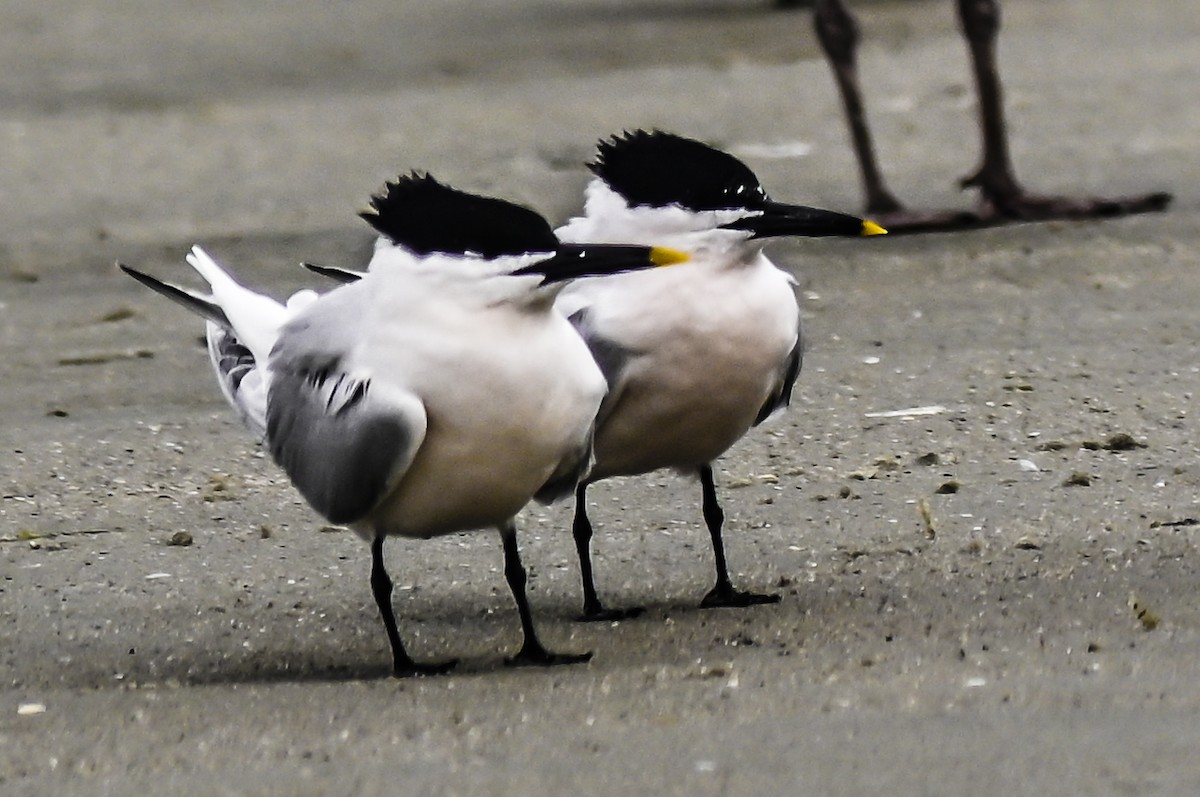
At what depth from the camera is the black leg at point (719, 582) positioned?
501 centimetres

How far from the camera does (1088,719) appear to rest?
3.94 m

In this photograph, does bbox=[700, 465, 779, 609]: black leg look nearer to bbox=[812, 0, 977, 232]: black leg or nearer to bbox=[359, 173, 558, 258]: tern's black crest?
bbox=[359, 173, 558, 258]: tern's black crest

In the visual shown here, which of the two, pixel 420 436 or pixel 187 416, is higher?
pixel 420 436

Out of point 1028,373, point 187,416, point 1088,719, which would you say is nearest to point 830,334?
point 1028,373

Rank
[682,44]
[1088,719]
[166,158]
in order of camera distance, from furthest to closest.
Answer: [682,44] < [166,158] < [1088,719]

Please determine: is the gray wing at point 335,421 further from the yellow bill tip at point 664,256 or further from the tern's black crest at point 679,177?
the tern's black crest at point 679,177

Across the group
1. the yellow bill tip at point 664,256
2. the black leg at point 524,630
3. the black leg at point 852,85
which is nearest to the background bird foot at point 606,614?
the black leg at point 524,630

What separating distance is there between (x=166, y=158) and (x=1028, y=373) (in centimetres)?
665

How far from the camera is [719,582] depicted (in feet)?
16.5

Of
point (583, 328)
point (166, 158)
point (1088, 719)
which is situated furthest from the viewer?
point (166, 158)

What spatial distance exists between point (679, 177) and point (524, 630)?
37.4 inches

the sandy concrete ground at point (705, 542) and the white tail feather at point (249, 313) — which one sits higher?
the white tail feather at point (249, 313)

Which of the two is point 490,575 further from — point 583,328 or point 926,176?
point 926,176

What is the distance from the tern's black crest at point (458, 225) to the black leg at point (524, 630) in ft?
1.89
